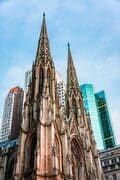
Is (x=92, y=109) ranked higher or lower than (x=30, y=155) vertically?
higher

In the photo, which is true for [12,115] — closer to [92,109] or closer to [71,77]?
[92,109]

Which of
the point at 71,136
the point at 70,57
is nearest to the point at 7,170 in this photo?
the point at 71,136

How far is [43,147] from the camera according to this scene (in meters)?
30.1

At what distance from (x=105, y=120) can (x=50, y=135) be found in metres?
83.3

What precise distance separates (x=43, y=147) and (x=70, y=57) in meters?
29.5

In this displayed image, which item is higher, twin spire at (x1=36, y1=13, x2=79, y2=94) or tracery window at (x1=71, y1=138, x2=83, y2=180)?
twin spire at (x1=36, y1=13, x2=79, y2=94)

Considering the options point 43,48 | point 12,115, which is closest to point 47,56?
point 43,48

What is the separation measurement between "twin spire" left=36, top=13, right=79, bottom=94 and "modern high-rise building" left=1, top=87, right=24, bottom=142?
40.2 meters

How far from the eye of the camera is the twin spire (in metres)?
45.0

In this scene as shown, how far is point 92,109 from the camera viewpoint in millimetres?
104062

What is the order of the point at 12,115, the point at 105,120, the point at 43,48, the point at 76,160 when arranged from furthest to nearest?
the point at 105,120 → the point at 12,115 → the point at 43,48 → the point at 76,160

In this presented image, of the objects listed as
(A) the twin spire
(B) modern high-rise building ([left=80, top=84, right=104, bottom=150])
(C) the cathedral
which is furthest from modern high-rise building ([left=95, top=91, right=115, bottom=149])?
(C) the cathedral

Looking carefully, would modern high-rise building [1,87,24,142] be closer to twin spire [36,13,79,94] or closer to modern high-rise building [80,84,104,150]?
modern high-rise building [80,84,104,150]

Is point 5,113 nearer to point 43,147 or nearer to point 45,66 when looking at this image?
point 45,66
